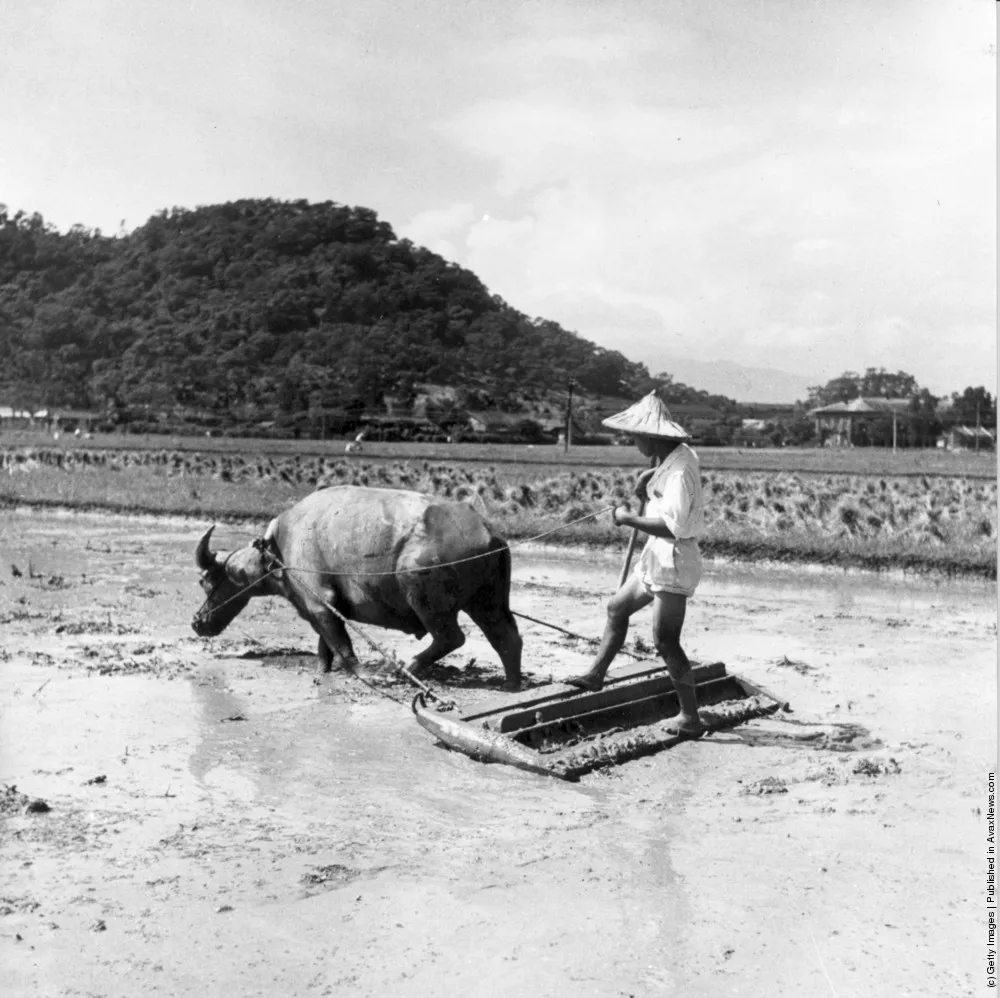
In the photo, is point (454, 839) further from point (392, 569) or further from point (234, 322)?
A: point (234, 322)

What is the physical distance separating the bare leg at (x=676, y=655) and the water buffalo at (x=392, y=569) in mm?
1682

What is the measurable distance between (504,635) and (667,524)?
2234 millimetres

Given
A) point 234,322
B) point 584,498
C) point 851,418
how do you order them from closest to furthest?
1. point 584,498
2. point 234,322
3. point 851,418

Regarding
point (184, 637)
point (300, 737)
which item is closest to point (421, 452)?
point (184, 637)

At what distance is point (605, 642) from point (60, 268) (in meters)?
43.5

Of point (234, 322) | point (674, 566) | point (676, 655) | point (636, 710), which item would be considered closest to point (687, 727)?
point (636, 710)

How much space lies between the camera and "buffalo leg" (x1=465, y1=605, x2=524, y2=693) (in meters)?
8.29

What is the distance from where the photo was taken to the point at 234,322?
5162 cm

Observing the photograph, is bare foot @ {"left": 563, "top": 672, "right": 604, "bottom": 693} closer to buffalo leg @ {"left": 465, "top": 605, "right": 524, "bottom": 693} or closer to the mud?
the mud

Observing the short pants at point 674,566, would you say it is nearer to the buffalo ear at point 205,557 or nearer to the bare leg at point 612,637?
the bare leg at point 612,637

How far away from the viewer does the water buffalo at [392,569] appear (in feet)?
26.8

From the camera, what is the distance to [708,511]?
1930 centimetres

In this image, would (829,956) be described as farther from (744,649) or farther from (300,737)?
(744,649)

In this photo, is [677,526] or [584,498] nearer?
[677,526]
